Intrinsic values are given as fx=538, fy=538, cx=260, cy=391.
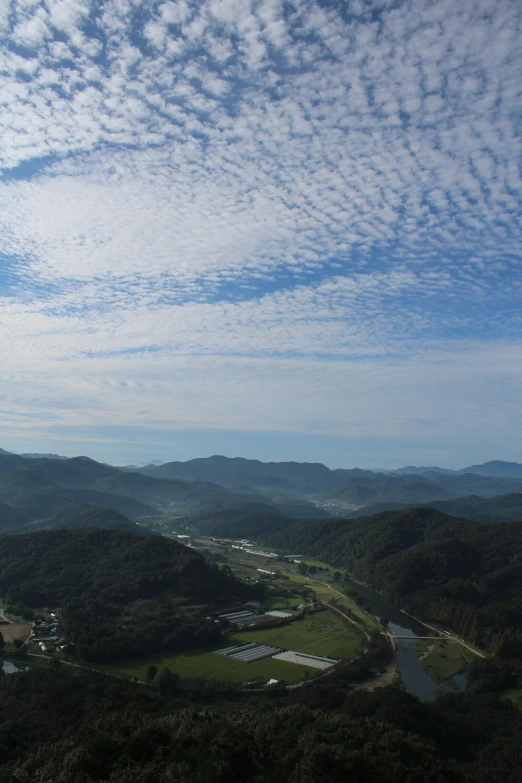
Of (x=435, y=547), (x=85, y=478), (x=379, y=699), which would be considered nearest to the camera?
(x=379, y=699)

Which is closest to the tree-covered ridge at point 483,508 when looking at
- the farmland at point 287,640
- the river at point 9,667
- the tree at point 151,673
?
the farmland at point 287,640

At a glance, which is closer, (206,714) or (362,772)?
(362,772)

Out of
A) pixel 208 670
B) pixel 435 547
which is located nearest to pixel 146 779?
pixel 208 670

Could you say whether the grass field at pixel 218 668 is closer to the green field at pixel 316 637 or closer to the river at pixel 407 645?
the green field at pixel 316 637

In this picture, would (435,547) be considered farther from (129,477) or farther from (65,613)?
(129,477)

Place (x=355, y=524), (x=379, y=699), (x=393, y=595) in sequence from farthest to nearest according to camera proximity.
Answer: (x=355, y=524) < (x=393, y=595) < (x=379, y=699)

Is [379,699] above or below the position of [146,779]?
below

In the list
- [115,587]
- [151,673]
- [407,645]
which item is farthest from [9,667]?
[407,645]
